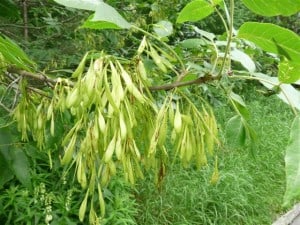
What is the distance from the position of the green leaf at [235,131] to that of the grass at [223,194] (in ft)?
6.32

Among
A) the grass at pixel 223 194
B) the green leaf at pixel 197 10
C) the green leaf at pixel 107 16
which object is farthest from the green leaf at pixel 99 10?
the grass at pixel 223 194

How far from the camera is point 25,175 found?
1150 mm

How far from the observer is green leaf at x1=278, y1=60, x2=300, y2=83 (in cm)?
71

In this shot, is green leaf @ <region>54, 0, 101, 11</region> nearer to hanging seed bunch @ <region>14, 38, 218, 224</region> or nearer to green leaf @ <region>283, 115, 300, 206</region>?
hanging seed bunch @ <region>14, 38, 218, 224</region>

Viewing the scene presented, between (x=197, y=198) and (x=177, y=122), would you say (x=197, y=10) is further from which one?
(x=197, y=198)

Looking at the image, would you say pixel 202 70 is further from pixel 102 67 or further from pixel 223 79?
pixel 102 67

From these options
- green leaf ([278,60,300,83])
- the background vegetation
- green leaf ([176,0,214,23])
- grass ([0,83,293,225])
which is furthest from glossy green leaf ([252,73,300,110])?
grass ([0,83,293,225])

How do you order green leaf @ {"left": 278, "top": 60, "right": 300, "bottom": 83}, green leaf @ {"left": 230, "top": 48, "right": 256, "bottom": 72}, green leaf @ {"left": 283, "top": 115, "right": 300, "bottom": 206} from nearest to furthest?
green leaf @ {"left": 283, "top": 115, "right": 300, "bottom": 206}, green leaf @ {"left": 278, "top": 60, "right": 300, "bottom": 83}, green leaf @ {"left": 230, "top": 48, "right": 256, "bottom": 72}

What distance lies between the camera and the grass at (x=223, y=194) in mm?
3375

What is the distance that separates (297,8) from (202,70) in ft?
0.92

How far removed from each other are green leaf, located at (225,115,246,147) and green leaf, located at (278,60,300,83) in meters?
0.23

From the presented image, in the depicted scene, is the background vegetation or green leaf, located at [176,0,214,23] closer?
green leaf, located at [176,0,214,23]

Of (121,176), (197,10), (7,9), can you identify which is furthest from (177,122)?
(121,176)

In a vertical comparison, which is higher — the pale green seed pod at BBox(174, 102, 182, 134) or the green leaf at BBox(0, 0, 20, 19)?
the green leaf at BBox(0, 0, 20, 19)
